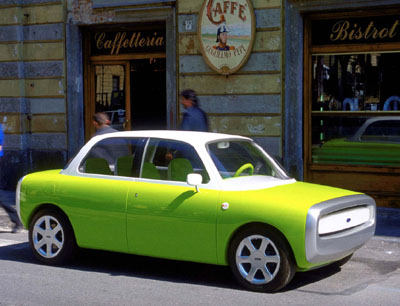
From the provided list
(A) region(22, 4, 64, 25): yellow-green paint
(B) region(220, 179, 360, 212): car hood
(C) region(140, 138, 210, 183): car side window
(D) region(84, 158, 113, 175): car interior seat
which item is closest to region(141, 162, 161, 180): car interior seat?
(C) region(140, 138, 210, 183): car side window

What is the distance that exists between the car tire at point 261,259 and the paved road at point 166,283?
0.12 metres

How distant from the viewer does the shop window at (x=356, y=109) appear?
11094mm

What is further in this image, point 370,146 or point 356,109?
point 356,109

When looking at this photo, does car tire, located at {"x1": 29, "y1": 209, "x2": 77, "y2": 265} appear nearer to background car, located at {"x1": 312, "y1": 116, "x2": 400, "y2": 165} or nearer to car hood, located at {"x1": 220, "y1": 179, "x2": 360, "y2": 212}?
car hood, located at {"x1": 220, "y1": 179, "x2": 360, "y2": 212}

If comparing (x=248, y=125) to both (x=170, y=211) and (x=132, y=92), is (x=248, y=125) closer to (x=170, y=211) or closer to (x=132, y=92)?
(x=132, y=92)

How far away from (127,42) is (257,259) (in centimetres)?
851

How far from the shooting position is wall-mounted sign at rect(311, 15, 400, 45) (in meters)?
11.0

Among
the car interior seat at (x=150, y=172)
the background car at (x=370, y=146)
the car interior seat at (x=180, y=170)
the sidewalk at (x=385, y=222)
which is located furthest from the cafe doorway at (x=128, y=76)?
the car interior seat at (x=180, y=170)

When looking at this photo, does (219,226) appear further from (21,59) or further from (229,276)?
(21,59)

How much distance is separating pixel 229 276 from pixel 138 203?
1.16 m

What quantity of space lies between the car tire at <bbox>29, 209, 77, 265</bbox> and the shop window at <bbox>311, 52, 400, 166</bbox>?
5.82 metres

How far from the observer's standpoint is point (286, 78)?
1168cm

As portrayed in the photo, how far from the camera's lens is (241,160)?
7.09m

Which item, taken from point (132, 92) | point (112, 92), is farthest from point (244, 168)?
point (112, 92)
